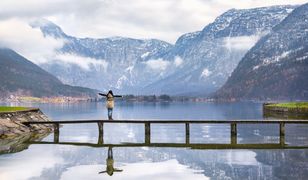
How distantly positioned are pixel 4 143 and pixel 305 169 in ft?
101

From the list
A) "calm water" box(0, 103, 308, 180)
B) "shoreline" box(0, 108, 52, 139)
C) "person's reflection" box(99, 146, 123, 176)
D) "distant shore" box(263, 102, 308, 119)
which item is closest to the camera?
"calm water" box(0, 103, 308, 180)

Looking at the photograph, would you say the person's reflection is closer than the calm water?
No

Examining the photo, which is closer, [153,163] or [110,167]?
[110,167]

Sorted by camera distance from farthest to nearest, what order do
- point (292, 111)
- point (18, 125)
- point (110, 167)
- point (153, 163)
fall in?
1. point (292, 111)
2. point (18, 125)
3. point (153, 163)
4. point (110, 167)

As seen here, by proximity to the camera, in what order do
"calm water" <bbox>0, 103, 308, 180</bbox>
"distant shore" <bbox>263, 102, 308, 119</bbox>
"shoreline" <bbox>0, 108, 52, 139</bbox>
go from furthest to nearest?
"distant shore" <bbox>263, 102, 308, 119</bbox> < "shoreline" <bbox>0, 108, 52, 139</bbox> < "calm water" <bbox>0, 103, 308, 180</bbox>

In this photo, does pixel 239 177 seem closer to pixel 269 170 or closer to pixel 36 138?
pixel 269 170

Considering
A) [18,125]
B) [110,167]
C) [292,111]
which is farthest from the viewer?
[292,111]

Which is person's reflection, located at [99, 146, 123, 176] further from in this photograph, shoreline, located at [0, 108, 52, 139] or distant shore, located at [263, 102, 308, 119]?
distant shore, located at [263, 102, 308, 119]

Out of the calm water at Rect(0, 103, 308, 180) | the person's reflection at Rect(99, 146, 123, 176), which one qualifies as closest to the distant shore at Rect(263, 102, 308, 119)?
the calm water at Rect(0, 103, 308, 180)

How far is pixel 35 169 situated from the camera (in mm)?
35156

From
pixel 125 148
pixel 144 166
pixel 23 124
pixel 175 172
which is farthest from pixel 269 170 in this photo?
pixel 23 124

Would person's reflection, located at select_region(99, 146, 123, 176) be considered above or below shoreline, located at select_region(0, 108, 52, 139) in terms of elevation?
below

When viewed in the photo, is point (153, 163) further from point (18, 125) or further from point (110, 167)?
point (18, 125)

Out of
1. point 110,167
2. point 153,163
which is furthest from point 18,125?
point 110,167
